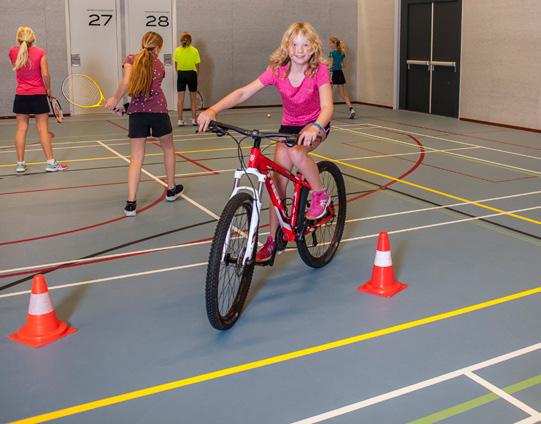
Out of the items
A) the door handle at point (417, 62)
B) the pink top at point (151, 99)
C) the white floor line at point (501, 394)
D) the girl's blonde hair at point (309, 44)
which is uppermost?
the door handle at point (417, 62)

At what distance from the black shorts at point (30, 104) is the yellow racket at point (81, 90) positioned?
6181 millimetres

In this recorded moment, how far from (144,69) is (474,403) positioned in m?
3.98

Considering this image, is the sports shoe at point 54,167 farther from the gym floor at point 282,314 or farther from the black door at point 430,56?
the black door at point 430,56

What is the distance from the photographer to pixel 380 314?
3641 millimetres

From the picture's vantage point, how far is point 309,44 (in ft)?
12.3

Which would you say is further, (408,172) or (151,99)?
(408,172)

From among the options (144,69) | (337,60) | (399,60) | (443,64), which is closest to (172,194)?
(144,69)

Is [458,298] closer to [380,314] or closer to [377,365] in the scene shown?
[380,314]

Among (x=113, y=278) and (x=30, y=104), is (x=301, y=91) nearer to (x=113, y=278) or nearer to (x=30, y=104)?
(x=113, y=278)

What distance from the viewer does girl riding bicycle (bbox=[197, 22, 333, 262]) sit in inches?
148

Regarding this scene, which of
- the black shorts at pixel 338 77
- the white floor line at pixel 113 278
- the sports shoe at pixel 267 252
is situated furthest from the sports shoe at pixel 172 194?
the black shorts at pixel 338 77

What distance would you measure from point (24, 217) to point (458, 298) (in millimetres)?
3765

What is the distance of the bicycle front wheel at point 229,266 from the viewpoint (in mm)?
3180

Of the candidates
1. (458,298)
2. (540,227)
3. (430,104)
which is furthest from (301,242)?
(430,104)
